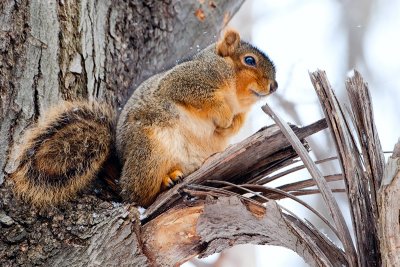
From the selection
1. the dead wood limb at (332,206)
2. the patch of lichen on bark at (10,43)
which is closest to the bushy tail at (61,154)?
the patch of lichen on bark at (10,43)

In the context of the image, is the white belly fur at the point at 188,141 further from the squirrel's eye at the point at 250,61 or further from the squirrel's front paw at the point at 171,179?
the squirrel's eye at the point at 250,61

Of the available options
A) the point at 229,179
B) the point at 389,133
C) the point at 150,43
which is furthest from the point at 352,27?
the point at 229,179

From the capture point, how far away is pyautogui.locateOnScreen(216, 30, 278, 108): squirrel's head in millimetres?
1902

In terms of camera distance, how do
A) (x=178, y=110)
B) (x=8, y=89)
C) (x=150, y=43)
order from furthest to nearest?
(x=150, y=43), (x=178, y=110), (x=8, y=89)

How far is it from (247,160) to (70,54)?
63 centimetres

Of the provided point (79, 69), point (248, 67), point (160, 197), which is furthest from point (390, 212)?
point (248, 67)

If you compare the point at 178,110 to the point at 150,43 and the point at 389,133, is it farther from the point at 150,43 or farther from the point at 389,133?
the point at 389,133

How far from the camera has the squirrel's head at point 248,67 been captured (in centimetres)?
190

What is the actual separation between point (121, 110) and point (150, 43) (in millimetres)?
285

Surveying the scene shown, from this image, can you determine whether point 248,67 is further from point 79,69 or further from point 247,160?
point 247,160

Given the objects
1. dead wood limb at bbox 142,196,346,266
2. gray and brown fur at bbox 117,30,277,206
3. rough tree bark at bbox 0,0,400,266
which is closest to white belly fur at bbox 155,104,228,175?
gray and brown fur at bbox 117,30,277,206

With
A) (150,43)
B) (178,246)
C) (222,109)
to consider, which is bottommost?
(178,246)

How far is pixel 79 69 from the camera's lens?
1.63 meters

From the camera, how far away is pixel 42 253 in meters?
1.26
